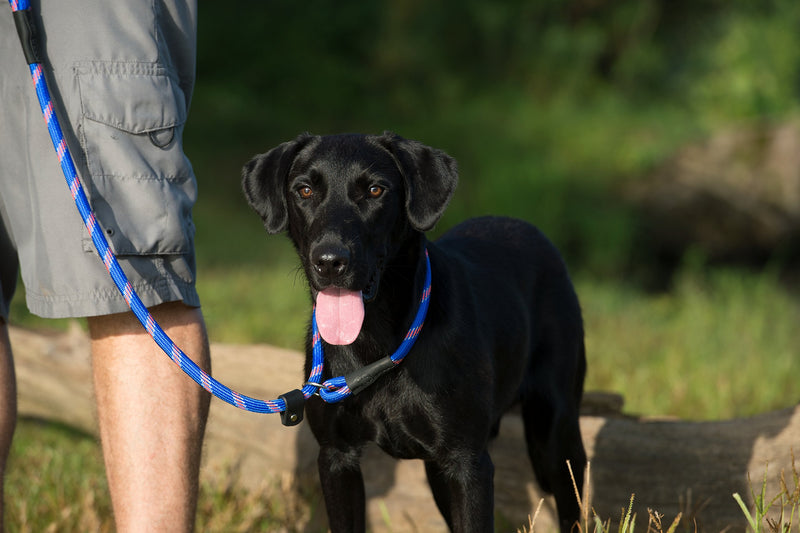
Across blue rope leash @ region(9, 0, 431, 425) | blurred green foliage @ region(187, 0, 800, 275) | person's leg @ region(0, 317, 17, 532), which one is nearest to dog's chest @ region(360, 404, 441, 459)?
blue rope leash @ region(9, 0, 431, 425)

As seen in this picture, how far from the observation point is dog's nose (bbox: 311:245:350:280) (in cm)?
228

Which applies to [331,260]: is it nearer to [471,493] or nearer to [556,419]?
[471,493]

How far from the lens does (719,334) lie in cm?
665

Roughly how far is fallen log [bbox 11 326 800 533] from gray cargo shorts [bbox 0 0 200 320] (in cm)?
120

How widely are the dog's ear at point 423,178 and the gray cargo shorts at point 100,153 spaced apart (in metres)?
0.66

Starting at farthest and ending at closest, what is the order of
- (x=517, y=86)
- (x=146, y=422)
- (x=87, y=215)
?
(x=517, y=86)
(x=146, y=422)
(x=87, y=215)

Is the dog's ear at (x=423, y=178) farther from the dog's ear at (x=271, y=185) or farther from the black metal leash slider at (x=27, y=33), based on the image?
the black metal leash slider at (x=27, y=33)

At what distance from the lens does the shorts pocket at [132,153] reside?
2.11 metres

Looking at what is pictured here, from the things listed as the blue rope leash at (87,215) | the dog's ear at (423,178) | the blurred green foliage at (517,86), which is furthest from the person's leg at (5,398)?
the blurred green foliage at (517,86)

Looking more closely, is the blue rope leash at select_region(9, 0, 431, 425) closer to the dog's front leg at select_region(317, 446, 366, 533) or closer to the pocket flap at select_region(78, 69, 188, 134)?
the pocket flap at select_region(78, 69, 188, 134)

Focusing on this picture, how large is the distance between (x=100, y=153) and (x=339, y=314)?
734mm

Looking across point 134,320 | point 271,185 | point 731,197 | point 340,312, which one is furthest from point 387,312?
point 731,197

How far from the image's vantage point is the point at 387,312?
2.61 meters

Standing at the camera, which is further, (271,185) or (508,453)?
(508,453)
